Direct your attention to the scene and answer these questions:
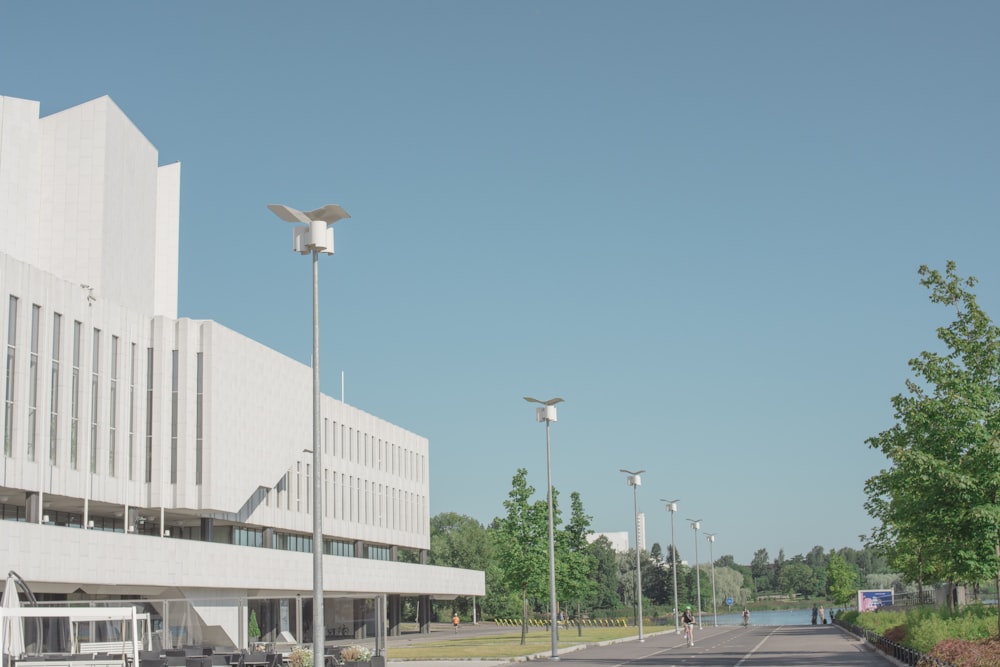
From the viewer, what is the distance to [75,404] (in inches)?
1865

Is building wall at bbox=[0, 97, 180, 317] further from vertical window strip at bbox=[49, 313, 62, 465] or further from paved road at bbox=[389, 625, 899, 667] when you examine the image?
paved road at bbox=[389, 625, 899, 667]

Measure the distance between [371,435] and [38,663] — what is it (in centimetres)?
6614

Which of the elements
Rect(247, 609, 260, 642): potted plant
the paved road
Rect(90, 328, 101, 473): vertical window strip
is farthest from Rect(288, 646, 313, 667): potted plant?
Rect(90, 328, 101, 473): vertical window strip

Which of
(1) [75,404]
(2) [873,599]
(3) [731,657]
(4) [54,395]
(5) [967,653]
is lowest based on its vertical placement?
(2) [873,599]

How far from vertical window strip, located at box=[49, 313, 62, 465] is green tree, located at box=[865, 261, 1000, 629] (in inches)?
1282

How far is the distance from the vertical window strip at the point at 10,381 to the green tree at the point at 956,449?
32.0 metres

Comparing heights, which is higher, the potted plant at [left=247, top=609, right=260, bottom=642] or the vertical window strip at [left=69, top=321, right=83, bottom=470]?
the vertical window strip at [left=69, top=321, right=83, bottom=470]

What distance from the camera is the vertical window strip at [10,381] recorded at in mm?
42906

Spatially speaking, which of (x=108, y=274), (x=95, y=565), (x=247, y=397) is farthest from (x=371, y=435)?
(x=95, y=565)

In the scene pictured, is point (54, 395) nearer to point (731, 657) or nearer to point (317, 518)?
point (317, 518)

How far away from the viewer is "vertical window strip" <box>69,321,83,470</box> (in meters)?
46.8

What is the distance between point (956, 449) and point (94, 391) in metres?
36.2

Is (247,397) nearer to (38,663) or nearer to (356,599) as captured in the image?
(356,599)

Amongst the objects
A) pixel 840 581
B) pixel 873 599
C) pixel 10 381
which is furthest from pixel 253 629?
pixel 840 581
